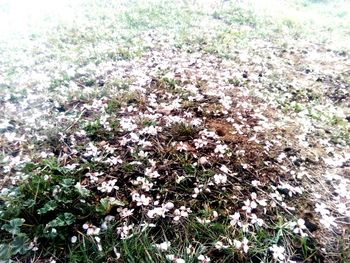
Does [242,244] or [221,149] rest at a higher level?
[221,149]

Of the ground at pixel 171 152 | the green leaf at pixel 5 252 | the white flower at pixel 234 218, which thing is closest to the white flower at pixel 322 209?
the ground at pixel 171 152

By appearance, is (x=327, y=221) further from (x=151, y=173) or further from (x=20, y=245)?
(x=20, y=245)

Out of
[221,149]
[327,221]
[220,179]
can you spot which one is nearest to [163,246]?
[220,179]

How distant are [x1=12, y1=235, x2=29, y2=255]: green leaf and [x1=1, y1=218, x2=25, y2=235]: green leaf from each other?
0.17ft

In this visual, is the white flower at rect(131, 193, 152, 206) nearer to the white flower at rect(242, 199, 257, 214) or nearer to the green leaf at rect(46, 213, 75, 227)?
the green leaf at rect(46, 213, 75, 227)

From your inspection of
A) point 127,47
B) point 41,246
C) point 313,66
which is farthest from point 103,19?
point 41,246

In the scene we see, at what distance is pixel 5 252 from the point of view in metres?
2.40

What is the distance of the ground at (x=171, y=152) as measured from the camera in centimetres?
261

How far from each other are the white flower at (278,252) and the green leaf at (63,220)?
1.68 m

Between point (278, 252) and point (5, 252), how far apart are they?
2.16 meters

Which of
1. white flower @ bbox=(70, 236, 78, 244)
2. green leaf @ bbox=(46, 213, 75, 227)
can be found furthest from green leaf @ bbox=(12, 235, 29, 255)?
white flower @ bbox=(70, 236, 78, 244)

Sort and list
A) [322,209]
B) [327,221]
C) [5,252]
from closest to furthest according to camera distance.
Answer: [5,252] < [327,221] < [322,209]

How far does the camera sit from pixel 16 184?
3.05 metres

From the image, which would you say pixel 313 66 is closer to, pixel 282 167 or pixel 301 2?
pixel 282 167
